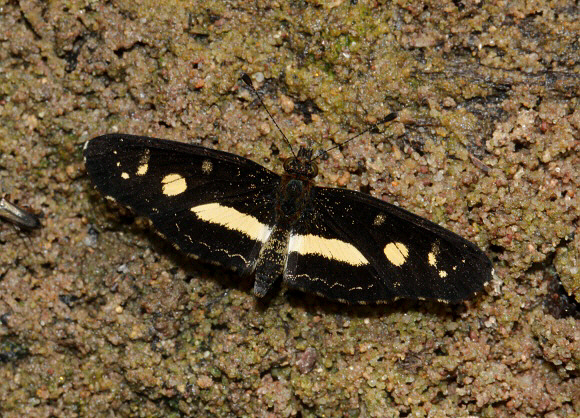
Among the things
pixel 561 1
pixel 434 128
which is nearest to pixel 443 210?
pixel 434 128

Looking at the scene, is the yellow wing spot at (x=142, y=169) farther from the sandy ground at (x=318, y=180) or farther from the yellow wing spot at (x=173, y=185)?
the sandy ground at (x=318, y=180)

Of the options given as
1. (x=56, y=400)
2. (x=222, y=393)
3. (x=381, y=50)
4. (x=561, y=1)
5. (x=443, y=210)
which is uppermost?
(x=561, y=1)

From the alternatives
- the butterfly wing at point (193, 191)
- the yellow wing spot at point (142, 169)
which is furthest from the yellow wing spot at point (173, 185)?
the yellow wing spot at point (142, 169)

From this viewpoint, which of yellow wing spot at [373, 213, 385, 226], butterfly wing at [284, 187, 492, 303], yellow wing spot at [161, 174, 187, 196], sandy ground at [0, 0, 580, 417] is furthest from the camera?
sandy ground at [0, 0, 580, 417]

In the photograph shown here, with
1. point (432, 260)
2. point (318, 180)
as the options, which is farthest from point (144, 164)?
point (432, 260)

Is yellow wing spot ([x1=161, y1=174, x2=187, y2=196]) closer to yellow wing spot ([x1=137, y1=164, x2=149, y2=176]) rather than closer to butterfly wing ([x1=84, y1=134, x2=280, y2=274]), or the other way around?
butterfly wing ([x1=84, y1=134, x2=280, y2=274])

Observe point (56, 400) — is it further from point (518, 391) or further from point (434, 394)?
point (518, 391)

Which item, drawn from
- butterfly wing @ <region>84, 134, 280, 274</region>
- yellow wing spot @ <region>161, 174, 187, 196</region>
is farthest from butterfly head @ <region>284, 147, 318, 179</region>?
yellow wing spot @ <region>161, 174, 187, 196</region>
